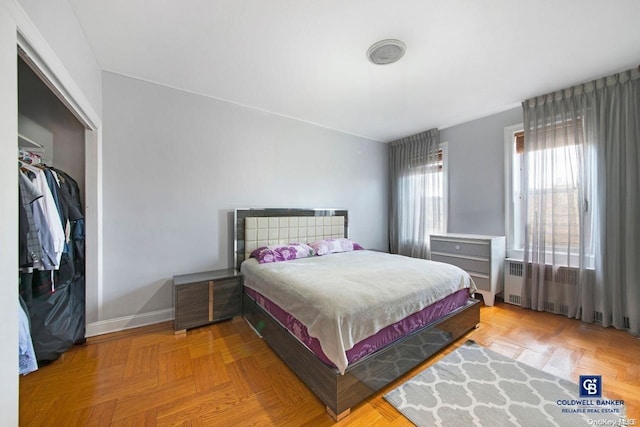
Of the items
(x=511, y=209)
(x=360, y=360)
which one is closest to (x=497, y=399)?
(x=360, y=360)

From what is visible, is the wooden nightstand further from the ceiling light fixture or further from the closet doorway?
the ceiling light fixture

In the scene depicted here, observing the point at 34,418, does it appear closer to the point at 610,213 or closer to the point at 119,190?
the point at 119,190

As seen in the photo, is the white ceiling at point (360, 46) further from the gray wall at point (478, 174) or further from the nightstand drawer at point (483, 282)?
the nightstand drawer at point (483, 282)

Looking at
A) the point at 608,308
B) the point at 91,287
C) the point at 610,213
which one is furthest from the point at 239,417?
the point at 610,213

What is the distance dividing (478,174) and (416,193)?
991 millimetres

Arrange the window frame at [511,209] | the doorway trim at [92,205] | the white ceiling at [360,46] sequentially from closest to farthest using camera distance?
the white ceiling at [360,46], the doorway trim at [92,205], the window frame at [511,209]

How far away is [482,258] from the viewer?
3.14 metres

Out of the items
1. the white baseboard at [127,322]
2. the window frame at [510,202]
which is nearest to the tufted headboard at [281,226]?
the white baseboard at [127,322]

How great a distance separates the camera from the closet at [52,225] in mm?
1636

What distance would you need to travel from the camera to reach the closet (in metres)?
1.64

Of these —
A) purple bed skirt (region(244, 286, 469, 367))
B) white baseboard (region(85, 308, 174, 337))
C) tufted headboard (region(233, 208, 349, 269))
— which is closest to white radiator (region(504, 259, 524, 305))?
purple bed skirt (region(244, 286, 469, 367))

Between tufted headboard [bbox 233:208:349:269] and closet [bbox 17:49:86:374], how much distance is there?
56.5 inches

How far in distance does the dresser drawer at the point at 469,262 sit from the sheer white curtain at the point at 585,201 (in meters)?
0.46

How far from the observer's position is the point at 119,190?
2480 mm
